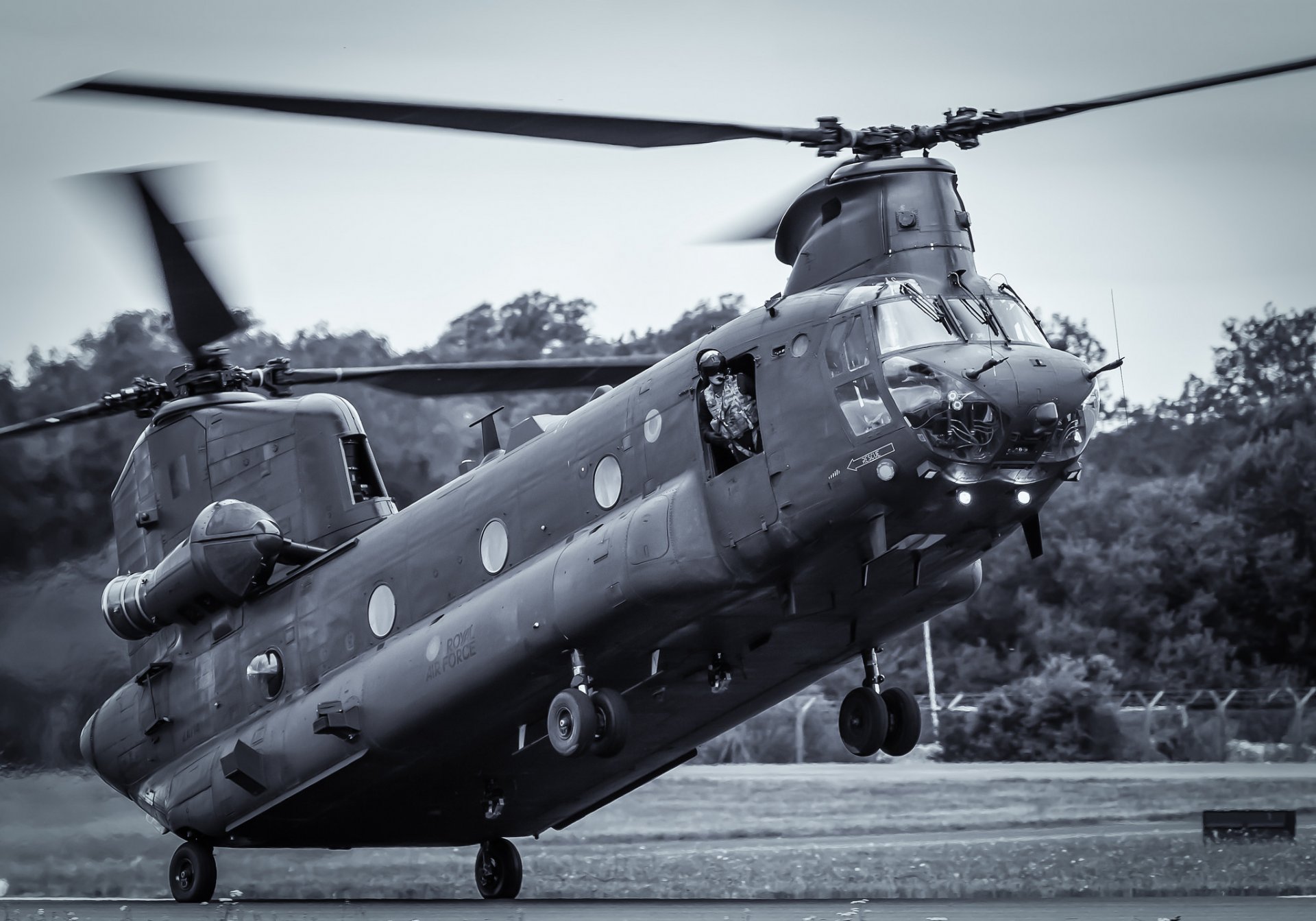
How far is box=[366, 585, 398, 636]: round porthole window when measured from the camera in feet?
58.5

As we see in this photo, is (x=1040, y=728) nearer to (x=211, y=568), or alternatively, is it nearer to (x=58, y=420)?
(x=211, y=568)

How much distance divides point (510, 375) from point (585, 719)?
15.0ft

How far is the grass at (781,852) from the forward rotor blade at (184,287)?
7.22m

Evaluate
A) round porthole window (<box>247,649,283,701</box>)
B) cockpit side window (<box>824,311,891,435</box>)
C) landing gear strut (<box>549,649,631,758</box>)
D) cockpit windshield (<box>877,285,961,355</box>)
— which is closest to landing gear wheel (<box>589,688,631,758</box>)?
landing gear strut (<box>549,649,631,758</box>)

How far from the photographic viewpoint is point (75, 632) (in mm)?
24094

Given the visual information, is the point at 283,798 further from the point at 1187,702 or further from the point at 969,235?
the point at 1187,702

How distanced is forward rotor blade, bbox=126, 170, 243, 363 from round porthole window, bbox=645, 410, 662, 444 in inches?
236

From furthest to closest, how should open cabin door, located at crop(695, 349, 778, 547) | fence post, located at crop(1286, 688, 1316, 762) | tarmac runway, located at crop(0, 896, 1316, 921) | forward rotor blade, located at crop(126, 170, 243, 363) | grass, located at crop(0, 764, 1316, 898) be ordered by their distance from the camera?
fence post, located at crop(1286, 688, 1316, 762)
grass, located at crop(0, 764, 1316, 898)
forward rotor blade, located at crop(126, 170, 243, 363)
tarmac runway, located at crop(0, 896, 1316, 921)
open cabin door, located at crop(695, 349, 778, 547)

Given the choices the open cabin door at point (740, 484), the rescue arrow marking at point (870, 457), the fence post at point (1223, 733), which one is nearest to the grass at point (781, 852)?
the fence post at point (1223, 733)

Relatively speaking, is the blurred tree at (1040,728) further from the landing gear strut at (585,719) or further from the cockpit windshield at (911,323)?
the cockpit windshield at (911,323)

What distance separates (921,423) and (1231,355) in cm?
5560

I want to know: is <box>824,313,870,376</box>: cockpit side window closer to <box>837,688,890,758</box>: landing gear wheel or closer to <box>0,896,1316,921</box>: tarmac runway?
<box>837,688,890,758</box>: landing gear wheel

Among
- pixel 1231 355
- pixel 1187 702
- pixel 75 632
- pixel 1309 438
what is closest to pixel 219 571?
pixel 75 632

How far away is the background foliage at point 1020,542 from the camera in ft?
80.7
